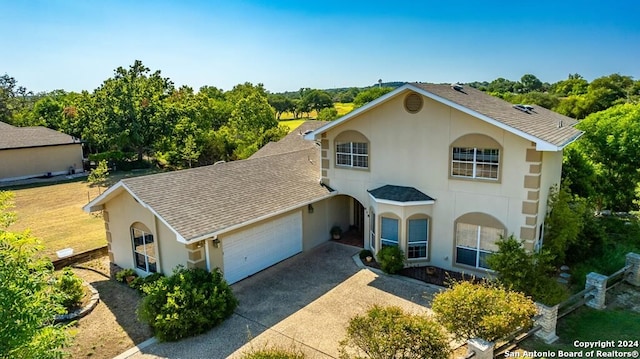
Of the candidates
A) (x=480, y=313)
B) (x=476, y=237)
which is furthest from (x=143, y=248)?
(x=476, y=237)

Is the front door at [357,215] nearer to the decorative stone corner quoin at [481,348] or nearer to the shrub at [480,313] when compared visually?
the shrub at [480,313]

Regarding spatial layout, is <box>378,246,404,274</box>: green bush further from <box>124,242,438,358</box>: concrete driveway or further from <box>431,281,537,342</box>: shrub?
<box>431,281,537,342</box>: shrub

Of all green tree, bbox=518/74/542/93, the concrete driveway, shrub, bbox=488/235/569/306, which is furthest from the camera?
green tree, bbox=518/74/542/93

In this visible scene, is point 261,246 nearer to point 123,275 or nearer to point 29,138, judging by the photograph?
point 123,275

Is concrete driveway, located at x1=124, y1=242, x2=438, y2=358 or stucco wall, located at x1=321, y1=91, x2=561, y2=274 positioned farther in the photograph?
stucco wall, located at x1=321, y1=91, x2=561, y2=274

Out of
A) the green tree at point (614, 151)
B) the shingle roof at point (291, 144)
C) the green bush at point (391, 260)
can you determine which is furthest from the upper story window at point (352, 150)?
the green tree at point (614, 151)

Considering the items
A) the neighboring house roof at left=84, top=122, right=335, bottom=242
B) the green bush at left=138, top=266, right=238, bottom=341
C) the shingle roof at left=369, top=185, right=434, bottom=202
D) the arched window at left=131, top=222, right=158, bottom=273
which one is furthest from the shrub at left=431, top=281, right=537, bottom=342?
the arched window at left=131, top=222, right=158, bottom=273

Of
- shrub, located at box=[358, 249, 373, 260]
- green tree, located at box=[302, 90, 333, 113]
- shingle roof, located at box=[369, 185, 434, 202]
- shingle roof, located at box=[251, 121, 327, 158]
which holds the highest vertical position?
green tree, located at box=[302, 90, 333, 113]
